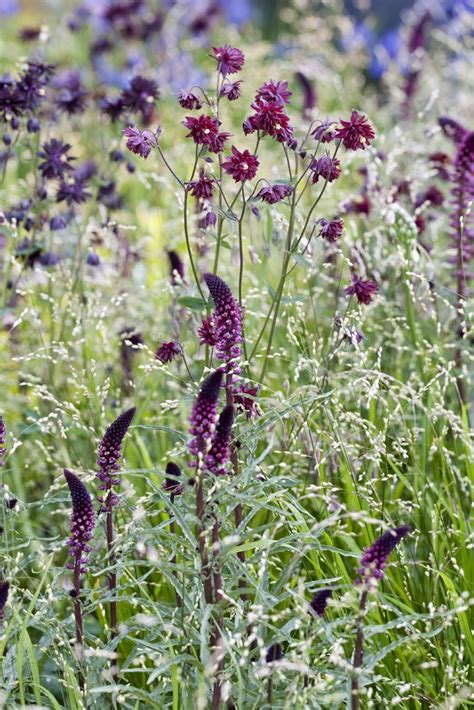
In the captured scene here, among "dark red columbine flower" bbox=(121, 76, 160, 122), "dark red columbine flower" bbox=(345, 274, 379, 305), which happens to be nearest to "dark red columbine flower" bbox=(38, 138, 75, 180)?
"dark red columbine flower" bbox=(121, 76, 160, 122)

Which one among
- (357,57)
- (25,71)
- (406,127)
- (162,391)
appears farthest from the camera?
(357,57)

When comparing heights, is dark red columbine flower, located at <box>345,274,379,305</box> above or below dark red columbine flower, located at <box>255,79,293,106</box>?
below

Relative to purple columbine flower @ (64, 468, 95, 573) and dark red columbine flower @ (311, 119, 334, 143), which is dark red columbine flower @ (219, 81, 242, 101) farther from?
purple columbine flower @ (64, 468, 95, 573)

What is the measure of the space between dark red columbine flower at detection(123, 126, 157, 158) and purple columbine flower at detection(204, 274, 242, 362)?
1.33ft

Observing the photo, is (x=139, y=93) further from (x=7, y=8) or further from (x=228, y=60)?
(x=7, y=8)

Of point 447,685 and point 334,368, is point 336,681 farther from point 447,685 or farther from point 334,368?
point 334,368

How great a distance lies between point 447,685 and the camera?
1742mm

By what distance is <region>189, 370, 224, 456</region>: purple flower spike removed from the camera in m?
1.47

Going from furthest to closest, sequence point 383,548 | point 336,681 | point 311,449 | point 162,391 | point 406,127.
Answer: point 406,127, point 162,391, point 311,449, point 336,681, point 383,548

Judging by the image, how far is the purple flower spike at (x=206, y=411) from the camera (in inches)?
58.1

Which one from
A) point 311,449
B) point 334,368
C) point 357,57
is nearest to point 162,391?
point 334,368

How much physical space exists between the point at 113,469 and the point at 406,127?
3.79 meters

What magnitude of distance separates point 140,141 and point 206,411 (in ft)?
2.37

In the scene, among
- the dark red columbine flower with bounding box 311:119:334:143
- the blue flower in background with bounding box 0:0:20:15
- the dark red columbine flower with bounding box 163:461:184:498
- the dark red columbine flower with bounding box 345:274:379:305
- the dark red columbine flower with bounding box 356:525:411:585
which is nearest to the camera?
the dark red columbine flower with bounding box 356:525:411:585
